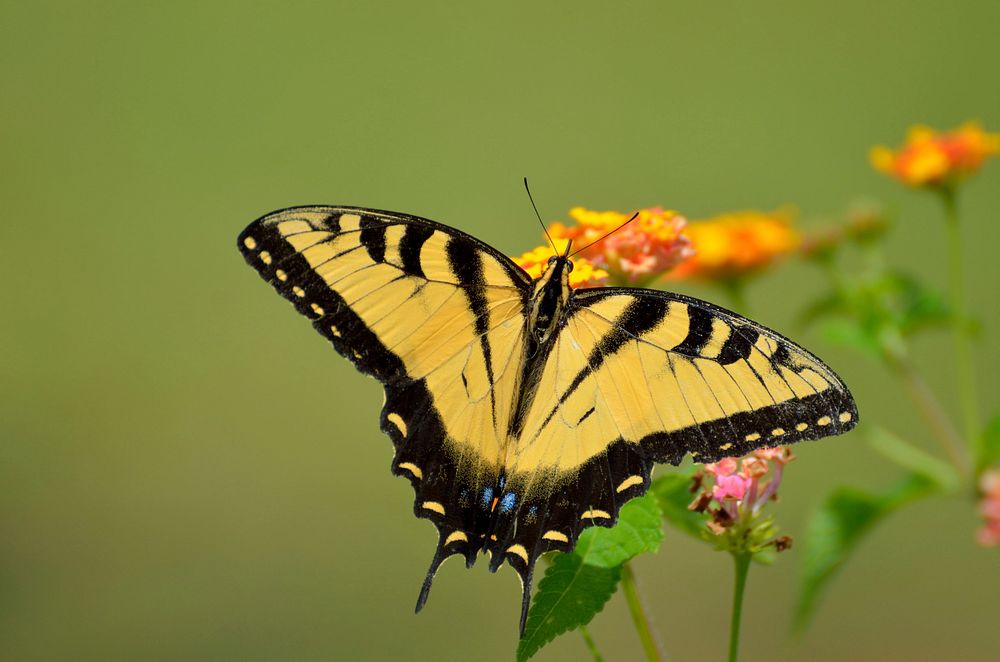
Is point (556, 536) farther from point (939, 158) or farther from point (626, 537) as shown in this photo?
point (939, 158)

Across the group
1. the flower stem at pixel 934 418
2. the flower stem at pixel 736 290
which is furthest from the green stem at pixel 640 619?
the flower stem at pixel 736 290

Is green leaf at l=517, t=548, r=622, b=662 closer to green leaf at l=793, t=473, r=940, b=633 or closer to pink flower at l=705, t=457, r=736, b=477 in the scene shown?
pink flower at l=705, t=457, r=736, b=477

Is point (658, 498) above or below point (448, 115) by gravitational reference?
below

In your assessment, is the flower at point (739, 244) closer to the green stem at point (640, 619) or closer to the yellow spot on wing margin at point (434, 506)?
the yellow spot on wing margin at point (434, 506)

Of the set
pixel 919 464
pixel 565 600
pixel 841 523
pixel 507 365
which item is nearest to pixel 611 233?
pixel 507 365

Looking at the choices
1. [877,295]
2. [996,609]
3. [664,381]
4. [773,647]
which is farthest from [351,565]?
[664,381]

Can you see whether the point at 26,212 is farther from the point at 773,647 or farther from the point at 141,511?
the point at 773,647
